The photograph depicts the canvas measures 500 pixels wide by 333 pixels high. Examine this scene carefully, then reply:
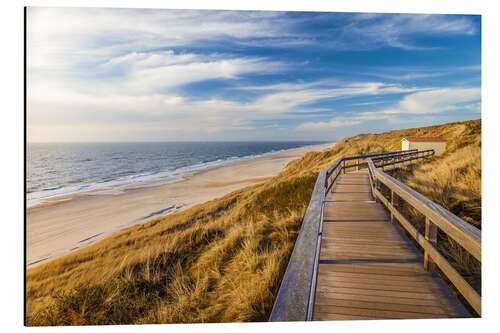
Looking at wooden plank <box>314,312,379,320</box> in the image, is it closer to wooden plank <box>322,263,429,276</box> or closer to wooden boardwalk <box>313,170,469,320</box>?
wooden boardwalk <box>313,170,469,320</box>

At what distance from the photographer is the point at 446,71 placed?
504cm

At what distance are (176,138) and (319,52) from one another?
18.4 ft

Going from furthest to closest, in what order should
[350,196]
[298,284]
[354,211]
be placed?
[350,196] → [354,211] → [298,284]

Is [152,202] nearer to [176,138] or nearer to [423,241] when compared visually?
[176,138]

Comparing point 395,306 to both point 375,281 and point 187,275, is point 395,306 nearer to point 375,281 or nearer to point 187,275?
point 375,281

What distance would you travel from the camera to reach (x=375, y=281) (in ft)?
7.65

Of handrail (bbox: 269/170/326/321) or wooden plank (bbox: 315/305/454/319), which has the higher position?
handrail (bbox: 269/170/326/321)

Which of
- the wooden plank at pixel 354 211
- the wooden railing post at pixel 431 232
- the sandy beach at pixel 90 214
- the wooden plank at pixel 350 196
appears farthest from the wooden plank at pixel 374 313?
the sandy beach at pixel 90 214

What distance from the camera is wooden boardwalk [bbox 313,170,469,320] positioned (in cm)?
203

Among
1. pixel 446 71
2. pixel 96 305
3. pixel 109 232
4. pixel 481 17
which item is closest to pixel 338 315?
pixel 96 305

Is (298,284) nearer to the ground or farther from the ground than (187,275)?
farther from the ground

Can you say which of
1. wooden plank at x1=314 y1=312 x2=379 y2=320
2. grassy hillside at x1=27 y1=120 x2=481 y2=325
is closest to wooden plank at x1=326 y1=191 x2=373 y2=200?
grassy hillside at x1=27 y1=120 x2=481 y2=325

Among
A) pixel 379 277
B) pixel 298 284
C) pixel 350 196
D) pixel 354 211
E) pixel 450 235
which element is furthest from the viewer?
pixel 350 196

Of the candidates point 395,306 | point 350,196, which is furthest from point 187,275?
point 350,196
